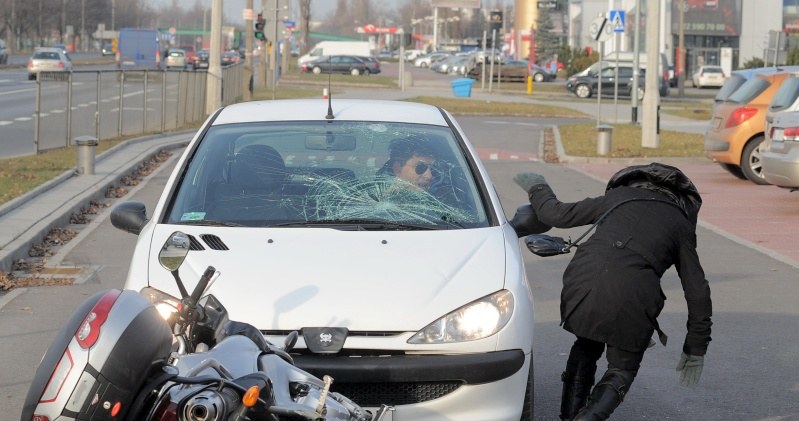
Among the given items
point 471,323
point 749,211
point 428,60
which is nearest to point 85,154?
point 749,211

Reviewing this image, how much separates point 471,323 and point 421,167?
1567mm

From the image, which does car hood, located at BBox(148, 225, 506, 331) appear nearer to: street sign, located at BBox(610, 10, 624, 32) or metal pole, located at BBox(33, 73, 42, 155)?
metal pole, located at BBox(33, 73, 42, 155)

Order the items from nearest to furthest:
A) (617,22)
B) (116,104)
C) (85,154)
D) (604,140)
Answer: (85,154) < (604,140) < (617,22) < (116,104)

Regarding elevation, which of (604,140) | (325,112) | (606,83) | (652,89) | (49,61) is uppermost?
(49,61)

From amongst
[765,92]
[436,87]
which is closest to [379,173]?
[765,92]

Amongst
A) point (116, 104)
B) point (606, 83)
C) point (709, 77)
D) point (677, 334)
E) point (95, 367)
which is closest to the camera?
point (95, 367)

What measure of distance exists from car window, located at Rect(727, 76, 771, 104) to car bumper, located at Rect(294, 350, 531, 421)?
15.3 metres

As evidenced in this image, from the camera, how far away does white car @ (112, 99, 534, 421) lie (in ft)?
15.7

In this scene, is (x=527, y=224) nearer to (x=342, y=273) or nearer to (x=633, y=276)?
(x=633, y=276)

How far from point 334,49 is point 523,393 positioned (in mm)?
97241

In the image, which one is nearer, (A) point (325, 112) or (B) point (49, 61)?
(A) point (325, 112)

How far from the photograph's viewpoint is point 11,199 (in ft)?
45.9

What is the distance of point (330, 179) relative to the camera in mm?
6223

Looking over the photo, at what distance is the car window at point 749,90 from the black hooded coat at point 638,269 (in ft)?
48.2
